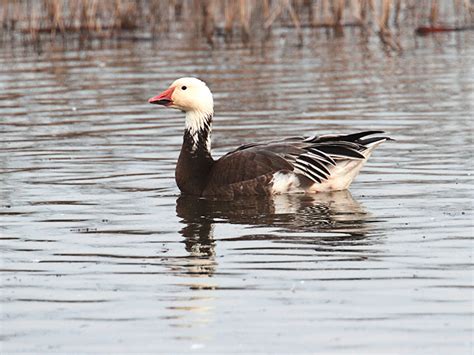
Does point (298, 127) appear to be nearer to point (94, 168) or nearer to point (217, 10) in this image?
point (94, 168)

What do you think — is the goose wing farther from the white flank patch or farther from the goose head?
the goose head

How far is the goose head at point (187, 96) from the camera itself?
456 inches

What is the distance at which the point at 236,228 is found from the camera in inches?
380

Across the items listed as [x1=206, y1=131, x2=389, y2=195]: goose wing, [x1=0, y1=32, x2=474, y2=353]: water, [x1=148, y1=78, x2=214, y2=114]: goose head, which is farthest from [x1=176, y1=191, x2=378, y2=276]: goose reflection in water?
[x1=148, y1=78, x2=214, y2=114]: goose head

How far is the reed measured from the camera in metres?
23.2

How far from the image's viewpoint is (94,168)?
1238cm

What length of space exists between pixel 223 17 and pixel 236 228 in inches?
688

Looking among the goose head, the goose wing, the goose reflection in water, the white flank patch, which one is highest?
the goose head

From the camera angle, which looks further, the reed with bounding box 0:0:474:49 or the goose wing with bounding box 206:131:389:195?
the reed with bounding box 0:0:474:49

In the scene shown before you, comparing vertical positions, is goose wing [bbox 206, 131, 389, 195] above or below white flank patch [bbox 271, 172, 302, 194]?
above

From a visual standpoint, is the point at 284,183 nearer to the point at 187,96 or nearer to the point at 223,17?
the point at 187,96

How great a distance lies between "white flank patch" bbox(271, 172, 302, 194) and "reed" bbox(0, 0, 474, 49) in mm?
10745

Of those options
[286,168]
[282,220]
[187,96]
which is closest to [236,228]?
[282,220]

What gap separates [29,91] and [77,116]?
7.79ft
